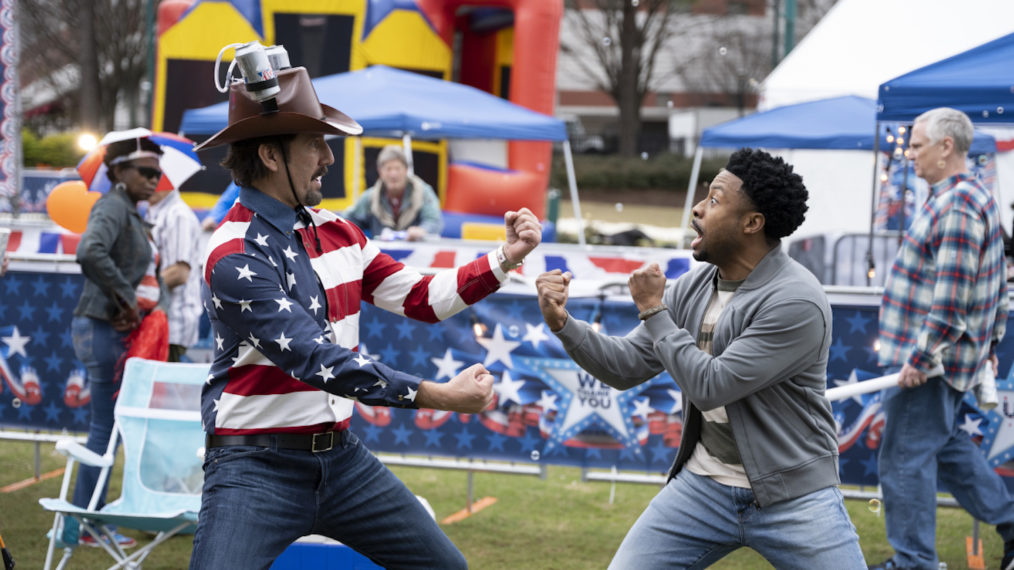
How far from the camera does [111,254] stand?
547 centimetres

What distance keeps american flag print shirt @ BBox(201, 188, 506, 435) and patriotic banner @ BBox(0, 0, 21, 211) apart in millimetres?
6915

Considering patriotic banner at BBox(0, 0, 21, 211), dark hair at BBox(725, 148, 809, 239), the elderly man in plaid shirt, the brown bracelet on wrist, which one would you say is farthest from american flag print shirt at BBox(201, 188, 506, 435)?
patriotic banner at BBox(0, 0, 21, 211)

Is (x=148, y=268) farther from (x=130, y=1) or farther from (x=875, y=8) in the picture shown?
(x=130, y=1)

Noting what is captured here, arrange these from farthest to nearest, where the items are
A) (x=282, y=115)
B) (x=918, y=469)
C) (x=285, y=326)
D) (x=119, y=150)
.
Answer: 1. (x=119, y=150)
2. (x=918, y=469)
3. (x=282, y=115)
4. (x=285, y=326)

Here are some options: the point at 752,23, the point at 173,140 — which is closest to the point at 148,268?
the point at 173,140

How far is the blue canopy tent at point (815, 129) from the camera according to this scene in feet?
37.4

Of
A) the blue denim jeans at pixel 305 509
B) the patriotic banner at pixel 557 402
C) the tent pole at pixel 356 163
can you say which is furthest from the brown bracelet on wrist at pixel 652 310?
the tent pole at pixel 356 163

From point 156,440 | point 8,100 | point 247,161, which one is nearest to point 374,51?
point 8,100

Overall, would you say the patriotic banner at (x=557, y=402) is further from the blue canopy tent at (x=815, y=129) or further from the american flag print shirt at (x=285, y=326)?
the blue canopy tent at (x=815, y=129)

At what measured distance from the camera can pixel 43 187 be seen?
66.6 ft

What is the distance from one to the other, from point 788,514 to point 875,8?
1183 centimetres

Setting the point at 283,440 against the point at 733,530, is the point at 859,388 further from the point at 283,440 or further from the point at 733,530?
the point at 283,440

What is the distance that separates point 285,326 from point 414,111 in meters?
8.10

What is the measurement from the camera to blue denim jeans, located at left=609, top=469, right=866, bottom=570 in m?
3.06
